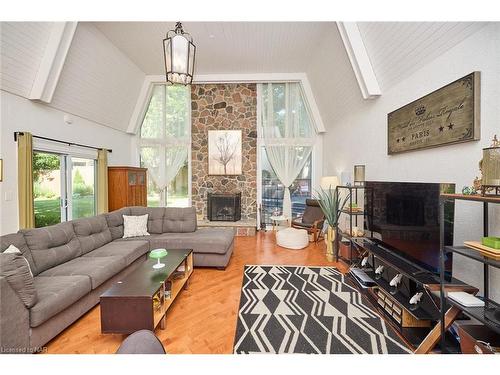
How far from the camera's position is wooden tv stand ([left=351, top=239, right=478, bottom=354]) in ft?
5.17

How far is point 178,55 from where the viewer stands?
6.61 feet

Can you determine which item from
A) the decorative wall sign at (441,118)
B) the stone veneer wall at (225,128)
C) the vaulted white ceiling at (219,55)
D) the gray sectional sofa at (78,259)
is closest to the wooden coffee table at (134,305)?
the gray sectional sofa at (78,259)

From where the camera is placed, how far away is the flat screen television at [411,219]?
5.72ft

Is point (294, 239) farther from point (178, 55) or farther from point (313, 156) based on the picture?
point (178, 55)

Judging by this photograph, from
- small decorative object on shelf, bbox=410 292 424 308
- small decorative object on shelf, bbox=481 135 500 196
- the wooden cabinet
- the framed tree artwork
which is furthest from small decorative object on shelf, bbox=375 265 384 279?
the wooden cabinet

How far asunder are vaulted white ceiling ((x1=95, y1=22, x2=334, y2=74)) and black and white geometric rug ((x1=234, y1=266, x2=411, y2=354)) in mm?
4079

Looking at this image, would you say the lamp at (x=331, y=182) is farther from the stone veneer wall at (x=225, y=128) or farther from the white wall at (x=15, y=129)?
the white wall at (x=15, y=129)

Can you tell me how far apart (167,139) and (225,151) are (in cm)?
169

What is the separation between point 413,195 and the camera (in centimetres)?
201

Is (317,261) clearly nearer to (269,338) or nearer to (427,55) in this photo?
(269,338)

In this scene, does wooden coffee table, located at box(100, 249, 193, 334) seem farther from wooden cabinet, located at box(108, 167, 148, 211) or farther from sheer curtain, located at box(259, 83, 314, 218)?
sheer curtain, located at box(259, 83, 314, 218)
